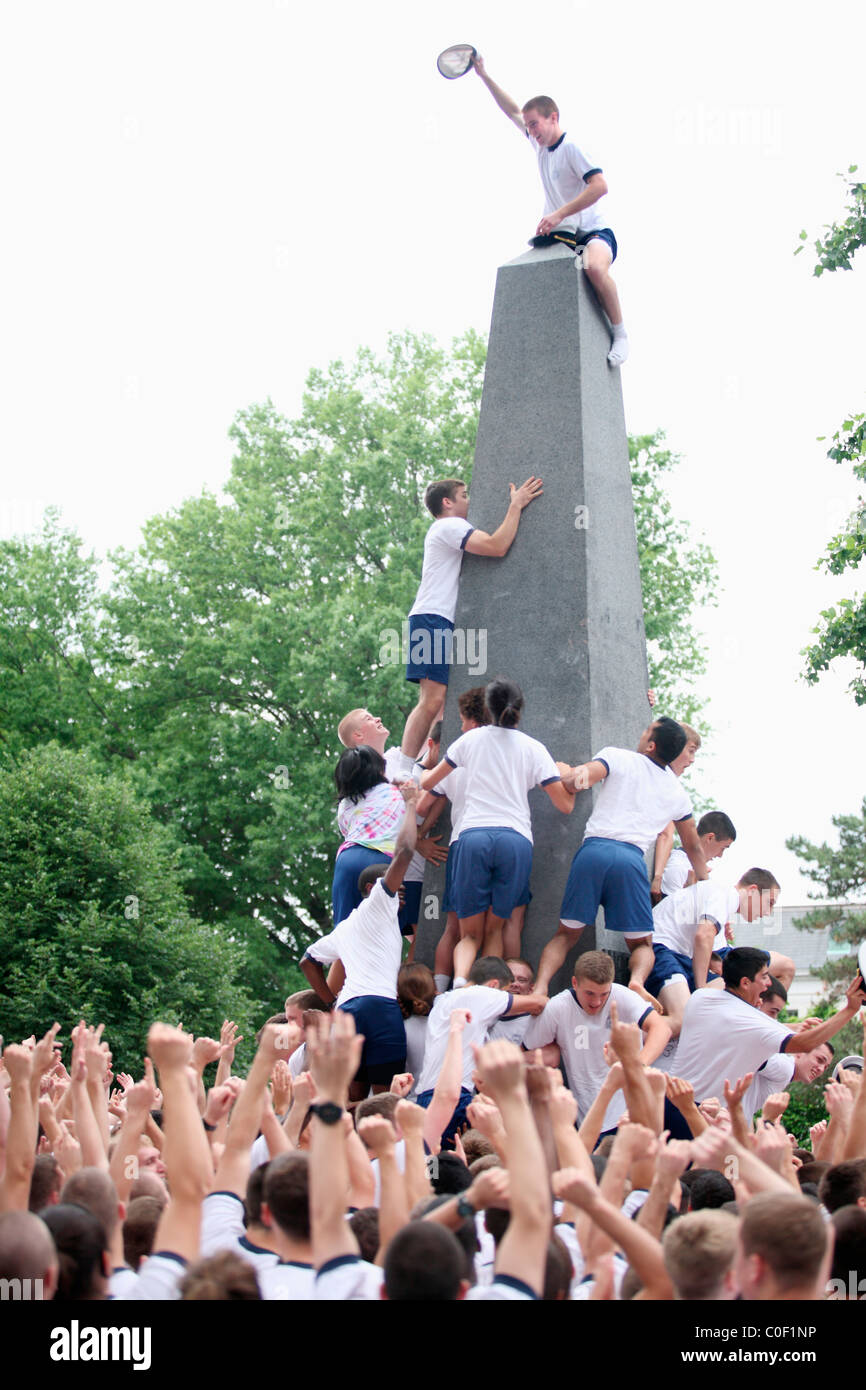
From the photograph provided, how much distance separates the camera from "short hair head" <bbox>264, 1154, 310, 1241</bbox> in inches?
140

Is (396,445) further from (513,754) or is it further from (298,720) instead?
(513,754)

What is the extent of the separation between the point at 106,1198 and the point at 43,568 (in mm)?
25360

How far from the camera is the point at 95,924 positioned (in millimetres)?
17828

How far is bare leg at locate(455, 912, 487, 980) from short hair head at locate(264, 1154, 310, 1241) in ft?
12.9

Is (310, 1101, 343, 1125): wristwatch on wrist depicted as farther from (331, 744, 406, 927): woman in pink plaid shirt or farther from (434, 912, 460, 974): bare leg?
(331, 744, 406, 927): woman in pink plaid shirt

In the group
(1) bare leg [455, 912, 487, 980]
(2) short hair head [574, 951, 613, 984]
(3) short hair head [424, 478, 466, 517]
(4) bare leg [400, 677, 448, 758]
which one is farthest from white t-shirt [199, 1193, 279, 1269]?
(3) short hair head [424, 478, 466, 517]

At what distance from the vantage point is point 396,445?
2598cm

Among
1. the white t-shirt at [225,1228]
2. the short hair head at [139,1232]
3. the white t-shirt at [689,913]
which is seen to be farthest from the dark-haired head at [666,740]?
the short hair head at [139,1232]

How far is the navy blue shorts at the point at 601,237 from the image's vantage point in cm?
920

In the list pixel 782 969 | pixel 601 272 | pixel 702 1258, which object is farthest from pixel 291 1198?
Answer: pixel 601 272

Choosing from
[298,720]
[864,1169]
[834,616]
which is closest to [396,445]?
[298,720]

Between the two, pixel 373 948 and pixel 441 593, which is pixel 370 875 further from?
pixel 441 593

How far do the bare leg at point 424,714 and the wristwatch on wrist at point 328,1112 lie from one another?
557 centimetres

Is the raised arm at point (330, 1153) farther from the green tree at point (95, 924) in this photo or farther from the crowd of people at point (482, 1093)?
the green tree at point (95, 924)
